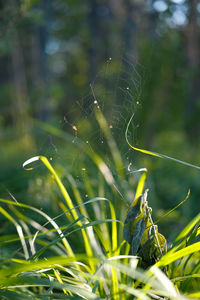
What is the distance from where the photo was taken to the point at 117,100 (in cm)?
98

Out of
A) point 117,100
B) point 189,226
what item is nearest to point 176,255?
point 189,226

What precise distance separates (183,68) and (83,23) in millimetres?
6416

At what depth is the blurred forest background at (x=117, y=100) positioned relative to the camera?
84 cm

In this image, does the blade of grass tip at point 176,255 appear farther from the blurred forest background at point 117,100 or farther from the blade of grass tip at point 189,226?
the blurred forest background at point 117,100

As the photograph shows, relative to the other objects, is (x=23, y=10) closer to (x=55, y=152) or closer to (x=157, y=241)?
(x=55, y=152)

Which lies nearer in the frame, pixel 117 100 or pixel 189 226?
pixel 189 226

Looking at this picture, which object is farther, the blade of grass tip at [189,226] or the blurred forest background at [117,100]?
the blurred forest background at [117,100]

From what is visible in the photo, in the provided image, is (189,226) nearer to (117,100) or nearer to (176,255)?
(176,255)

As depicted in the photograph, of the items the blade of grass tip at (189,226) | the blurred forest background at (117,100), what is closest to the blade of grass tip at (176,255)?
the blade of grass tip at (189,226)

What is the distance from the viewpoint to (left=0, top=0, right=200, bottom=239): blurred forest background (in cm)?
84

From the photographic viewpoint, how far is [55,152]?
803mm

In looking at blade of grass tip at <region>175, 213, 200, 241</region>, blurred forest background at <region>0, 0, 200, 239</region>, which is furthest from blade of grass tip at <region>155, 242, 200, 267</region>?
blurred forest background at <region>0, 0, 200, 239</region>

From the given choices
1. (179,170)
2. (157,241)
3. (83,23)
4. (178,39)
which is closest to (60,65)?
(83,23)

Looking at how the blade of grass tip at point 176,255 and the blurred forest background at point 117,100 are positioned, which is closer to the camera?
the blade of grass tip at point 176,255
